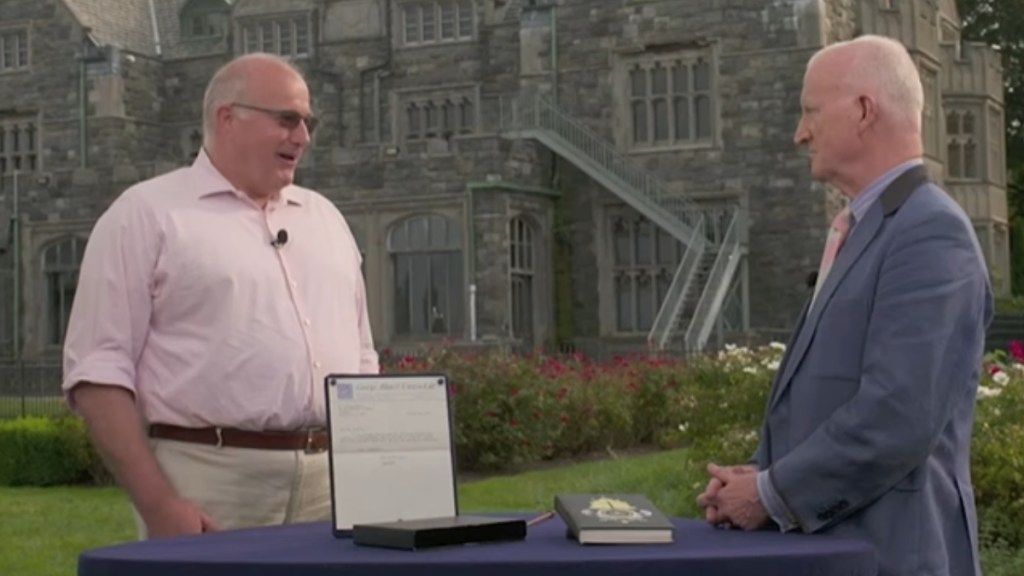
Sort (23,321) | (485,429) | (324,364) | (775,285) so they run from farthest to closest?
(23,321)
(775,285)
(485,429)
(324,364)

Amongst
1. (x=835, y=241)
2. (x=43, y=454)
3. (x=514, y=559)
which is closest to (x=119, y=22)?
(x=43, y=454)

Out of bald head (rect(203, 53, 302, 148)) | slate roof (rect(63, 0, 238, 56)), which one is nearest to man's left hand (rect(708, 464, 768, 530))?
bald head (rect(203, 53, 302, 148))

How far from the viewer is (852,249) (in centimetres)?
420

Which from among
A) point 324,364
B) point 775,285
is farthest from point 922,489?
point 775,285

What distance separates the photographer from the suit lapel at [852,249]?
4148 millimetres

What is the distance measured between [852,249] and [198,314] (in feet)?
6.25

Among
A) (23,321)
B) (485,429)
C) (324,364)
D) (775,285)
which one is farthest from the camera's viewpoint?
(23,321)

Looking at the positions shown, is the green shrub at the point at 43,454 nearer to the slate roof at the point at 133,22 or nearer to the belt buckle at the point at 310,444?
the belt buckle at the point at 310,444

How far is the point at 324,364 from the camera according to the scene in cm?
510

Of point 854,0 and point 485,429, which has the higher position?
point 854,0

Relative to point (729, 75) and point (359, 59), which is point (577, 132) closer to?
point (729, 75)

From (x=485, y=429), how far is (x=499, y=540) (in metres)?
12.1

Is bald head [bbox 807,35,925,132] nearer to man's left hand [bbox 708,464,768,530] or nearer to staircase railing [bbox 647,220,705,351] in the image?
man's left hand [bbox 708,464,768,530]

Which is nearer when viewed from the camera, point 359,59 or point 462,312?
point 462,312
